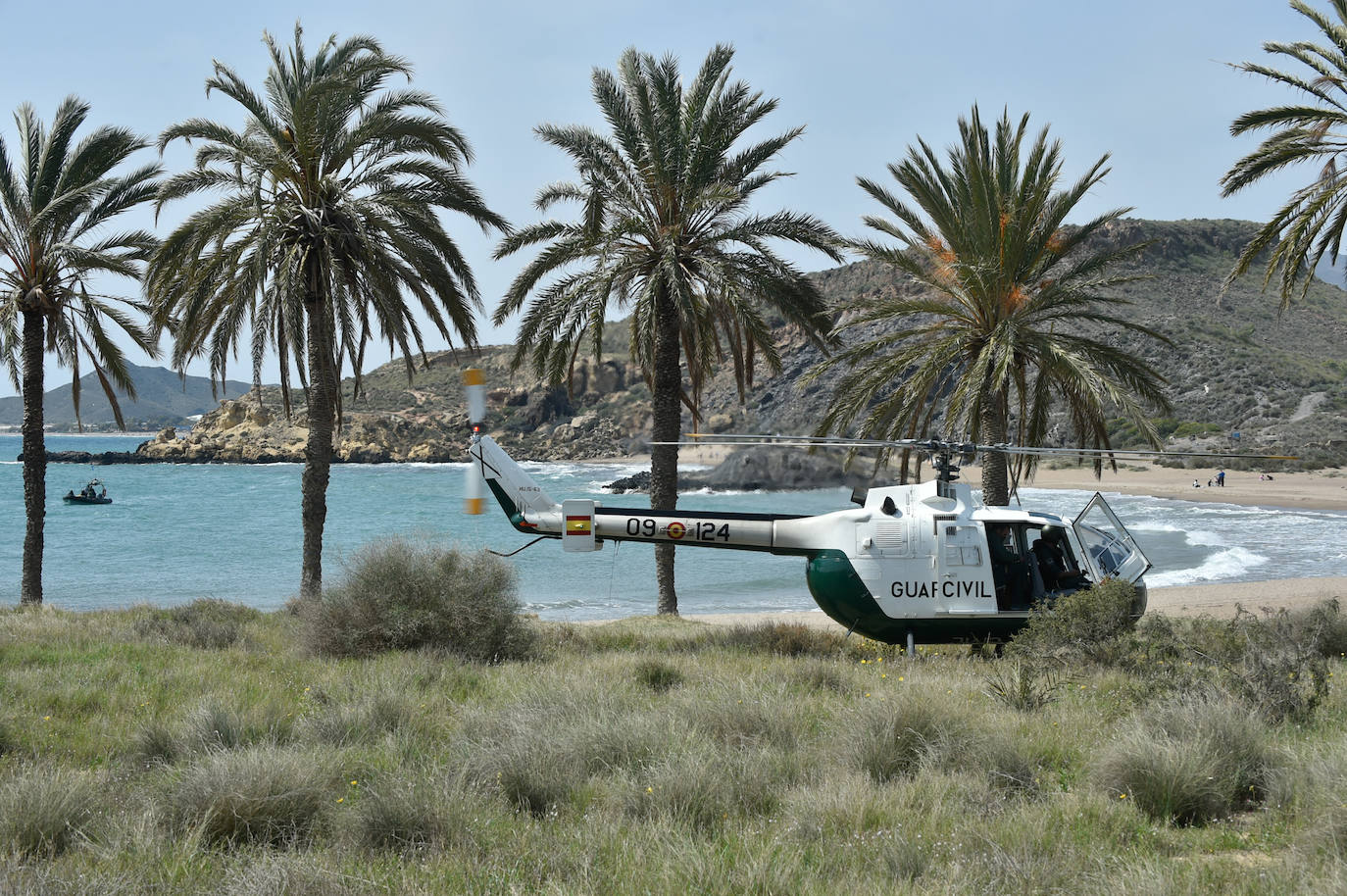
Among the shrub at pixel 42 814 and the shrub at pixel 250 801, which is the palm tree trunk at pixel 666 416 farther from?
the shrub at pixel 42 814

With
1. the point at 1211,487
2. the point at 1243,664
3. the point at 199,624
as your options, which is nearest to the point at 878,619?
the point at 1243,664

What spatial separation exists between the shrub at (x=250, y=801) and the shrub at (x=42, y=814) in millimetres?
408

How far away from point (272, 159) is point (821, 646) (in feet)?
31.9

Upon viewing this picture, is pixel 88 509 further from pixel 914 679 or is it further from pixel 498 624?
pixel 914 679

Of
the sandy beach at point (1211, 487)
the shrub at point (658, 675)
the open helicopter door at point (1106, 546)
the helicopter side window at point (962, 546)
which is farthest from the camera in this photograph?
the sandy beach at point (1211, 487)

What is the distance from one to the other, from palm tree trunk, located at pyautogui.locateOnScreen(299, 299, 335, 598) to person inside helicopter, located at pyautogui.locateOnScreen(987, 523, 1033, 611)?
9.41 meters

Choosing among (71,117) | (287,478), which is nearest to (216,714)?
(71,117)

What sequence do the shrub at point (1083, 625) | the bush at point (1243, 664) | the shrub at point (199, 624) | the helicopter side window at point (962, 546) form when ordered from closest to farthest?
the bush at point (1243, 664), the shrub at point (1083, 625), the helicopter side window at point (962, 546), the shrub at point (199, 624)

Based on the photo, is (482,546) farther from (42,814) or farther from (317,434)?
(42,814)

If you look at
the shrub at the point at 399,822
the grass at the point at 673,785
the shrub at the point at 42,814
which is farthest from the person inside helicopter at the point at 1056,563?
the shrub at the point at 42,814

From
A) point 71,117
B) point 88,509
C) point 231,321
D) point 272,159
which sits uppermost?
point 71,117

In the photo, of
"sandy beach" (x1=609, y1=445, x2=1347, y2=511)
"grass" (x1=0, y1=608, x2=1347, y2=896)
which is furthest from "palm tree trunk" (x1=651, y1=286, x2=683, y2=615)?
"sandy beach" (x1=609, y1=445, x2=1347, y2=511)

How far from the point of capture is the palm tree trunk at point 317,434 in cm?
1384

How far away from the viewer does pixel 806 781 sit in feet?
17.5
